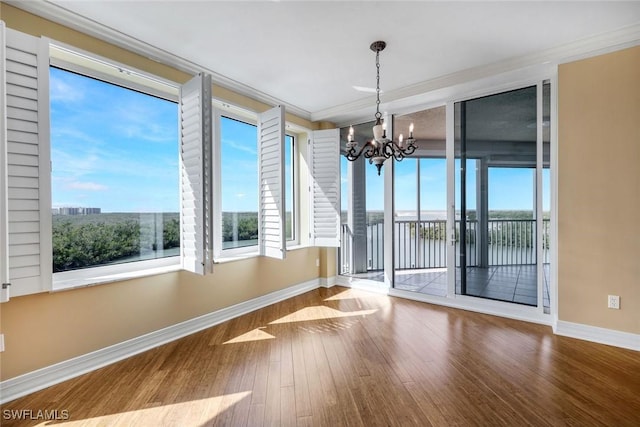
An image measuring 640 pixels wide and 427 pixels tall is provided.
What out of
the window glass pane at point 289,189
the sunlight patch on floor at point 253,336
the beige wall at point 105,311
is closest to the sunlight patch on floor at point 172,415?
the beige wall at point 105,311

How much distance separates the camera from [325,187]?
4.46 meters

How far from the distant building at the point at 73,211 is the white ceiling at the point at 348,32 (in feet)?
4.72

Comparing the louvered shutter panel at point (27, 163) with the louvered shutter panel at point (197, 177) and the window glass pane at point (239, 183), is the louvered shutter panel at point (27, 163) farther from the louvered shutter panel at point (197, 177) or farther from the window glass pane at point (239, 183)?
the window glass pane at point (239, 183)

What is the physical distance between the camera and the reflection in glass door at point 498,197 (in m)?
3.33

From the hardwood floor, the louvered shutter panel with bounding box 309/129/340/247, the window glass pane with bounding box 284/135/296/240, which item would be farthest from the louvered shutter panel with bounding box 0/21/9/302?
the louvered shutter panel with bounding box 309/129/340/247

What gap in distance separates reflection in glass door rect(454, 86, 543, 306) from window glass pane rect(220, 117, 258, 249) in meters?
2.69

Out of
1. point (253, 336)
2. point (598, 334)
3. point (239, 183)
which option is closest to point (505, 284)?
point (598, 334)

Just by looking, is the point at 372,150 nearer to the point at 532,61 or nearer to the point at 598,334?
the point at 532,61

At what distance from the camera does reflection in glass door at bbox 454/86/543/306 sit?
3326 mm

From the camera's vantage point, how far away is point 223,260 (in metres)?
3.38

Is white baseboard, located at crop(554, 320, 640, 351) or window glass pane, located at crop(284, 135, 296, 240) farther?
window glass pane, located at crop(284, 135, 296, 240)

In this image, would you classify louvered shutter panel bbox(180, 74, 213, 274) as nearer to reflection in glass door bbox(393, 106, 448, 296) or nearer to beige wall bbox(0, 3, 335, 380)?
beige wall bbox(0, 3, 335, 380)

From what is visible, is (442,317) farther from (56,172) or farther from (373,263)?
(56,172)

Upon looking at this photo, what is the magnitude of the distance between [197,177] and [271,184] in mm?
1002
